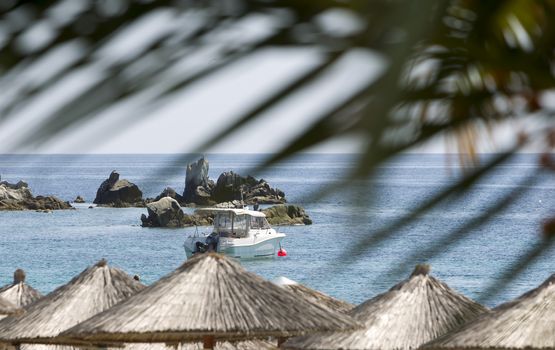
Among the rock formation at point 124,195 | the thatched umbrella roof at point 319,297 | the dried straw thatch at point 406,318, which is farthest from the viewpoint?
the thatched umbrella roof at point 319,297

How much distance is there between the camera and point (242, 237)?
137 feet

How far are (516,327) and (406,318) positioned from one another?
1.41 metres

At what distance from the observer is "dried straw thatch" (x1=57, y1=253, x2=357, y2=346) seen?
25.4 ft

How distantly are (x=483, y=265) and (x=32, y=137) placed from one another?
124 feet

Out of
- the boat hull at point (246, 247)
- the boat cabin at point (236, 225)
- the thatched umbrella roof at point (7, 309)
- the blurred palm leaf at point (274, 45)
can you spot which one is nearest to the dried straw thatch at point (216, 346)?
the thatched umbrella roof at point (7, 309)

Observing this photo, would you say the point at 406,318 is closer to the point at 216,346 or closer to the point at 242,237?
the point at 216,346

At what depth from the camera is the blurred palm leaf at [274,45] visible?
452 mm

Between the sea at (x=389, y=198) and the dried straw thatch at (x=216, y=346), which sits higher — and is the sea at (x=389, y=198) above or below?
above

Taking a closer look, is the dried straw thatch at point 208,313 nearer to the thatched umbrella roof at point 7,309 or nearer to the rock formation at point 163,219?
the thatched umbrella roof at point 7,309

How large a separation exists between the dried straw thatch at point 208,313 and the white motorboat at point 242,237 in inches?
1223

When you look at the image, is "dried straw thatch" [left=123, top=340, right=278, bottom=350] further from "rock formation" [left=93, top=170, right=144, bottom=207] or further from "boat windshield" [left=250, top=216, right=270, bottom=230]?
"boat windshield" [left=250, top=216, right=270, bottom=230]

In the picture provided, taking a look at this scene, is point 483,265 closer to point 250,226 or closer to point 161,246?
point 250,226

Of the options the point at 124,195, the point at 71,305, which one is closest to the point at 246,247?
the point at 71,305

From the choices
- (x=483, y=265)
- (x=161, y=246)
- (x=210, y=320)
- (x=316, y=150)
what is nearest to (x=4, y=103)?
(x=316, y=150)
